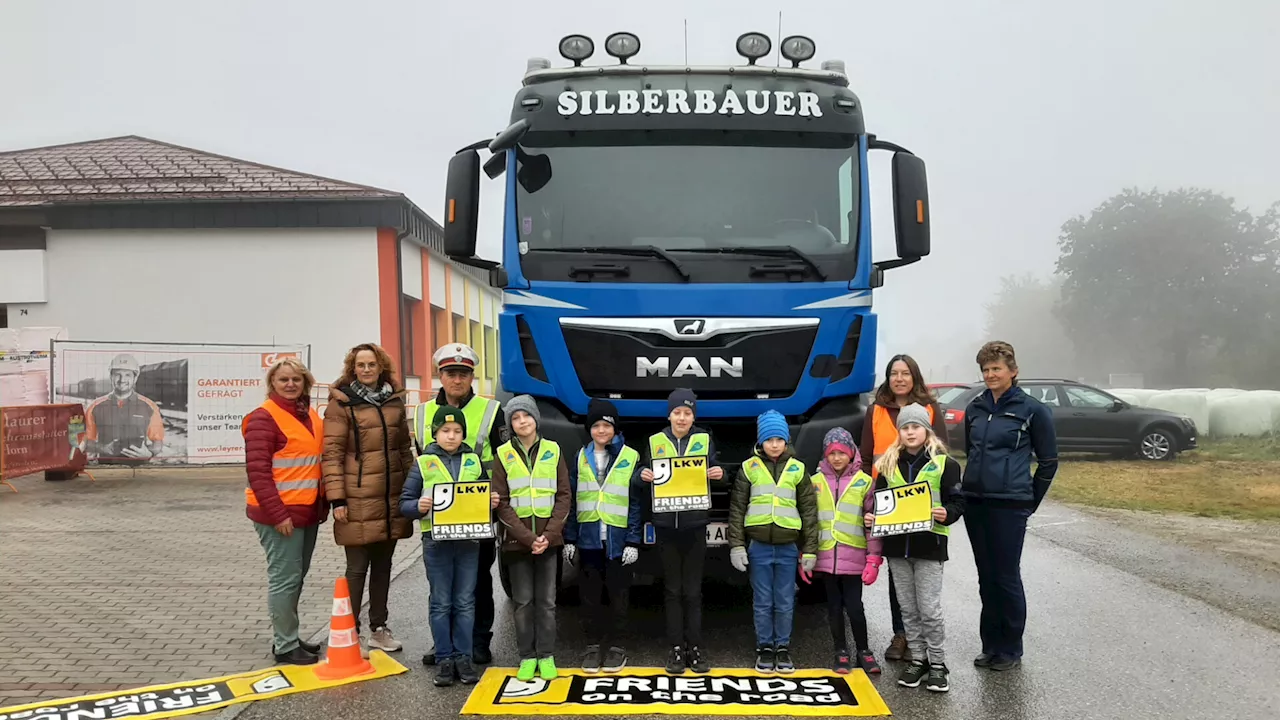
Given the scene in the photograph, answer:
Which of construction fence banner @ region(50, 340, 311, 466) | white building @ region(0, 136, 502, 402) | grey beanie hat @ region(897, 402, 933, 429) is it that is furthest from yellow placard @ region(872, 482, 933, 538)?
white building @ region(0, 136, 502, 402)

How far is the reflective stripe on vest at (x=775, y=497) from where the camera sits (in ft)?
16.1

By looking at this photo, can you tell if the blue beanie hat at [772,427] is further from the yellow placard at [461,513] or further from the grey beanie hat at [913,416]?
the yellow placard at [461,513]

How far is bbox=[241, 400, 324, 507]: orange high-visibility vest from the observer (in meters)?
5.10

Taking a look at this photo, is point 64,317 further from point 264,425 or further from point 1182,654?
point 1182,654

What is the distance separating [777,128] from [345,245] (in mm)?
16772

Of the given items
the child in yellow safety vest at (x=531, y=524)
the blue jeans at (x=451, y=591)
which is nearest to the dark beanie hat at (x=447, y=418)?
the child in yellow safety vest at (x=531, y=524)

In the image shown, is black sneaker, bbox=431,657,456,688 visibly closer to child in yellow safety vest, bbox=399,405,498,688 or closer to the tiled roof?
child in yellow safety vest, bbox=399,405,498,688

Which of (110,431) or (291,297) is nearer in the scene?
(110,431)

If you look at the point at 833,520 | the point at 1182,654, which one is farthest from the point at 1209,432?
the point at 833,520

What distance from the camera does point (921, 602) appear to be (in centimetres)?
482

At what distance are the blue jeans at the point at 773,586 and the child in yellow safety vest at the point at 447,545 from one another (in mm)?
1450

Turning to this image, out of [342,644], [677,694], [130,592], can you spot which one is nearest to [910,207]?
[677,694]

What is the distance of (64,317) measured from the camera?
2056 cm

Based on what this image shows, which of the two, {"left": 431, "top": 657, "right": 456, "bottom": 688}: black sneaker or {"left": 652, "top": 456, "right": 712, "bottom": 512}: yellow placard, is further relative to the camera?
{"left": 652, "top": 456, "right": 712, "bottom": 512}: yellow placard
